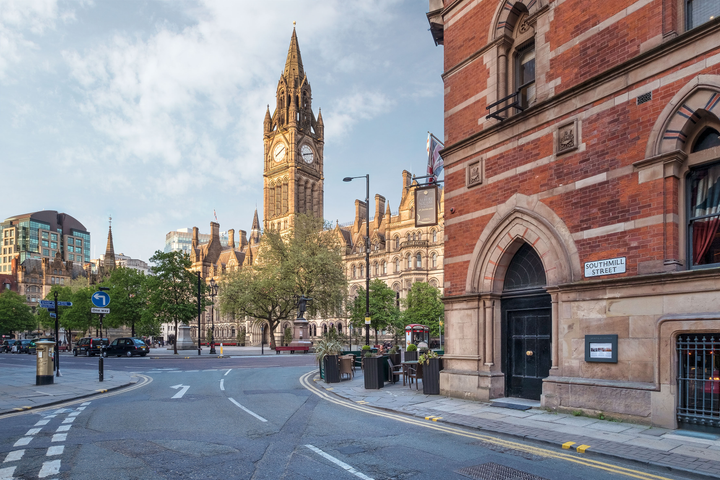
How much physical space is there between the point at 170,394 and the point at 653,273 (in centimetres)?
1332

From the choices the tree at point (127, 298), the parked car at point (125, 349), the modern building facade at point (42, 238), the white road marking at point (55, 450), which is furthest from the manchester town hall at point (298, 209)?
the white road marking at point (55, 450)

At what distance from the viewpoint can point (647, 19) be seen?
10.1 meters

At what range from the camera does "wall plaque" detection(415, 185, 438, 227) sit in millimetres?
16250

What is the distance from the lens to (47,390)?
1587cm

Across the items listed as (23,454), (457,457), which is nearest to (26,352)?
(23,454)

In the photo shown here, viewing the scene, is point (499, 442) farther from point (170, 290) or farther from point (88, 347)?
point (88, 347)

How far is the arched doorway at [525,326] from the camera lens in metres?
12.1

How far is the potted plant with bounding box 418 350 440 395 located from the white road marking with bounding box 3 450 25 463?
9.74 m

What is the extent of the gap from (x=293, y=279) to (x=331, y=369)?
26920 mm

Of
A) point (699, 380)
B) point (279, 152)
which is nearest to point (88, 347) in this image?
point (699, 380)

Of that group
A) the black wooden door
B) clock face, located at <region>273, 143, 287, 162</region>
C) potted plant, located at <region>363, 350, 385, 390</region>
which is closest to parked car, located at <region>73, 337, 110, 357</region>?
potted plant, located at <region>363, 350, 385, 390</region>

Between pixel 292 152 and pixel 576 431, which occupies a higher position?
pixel 292 152

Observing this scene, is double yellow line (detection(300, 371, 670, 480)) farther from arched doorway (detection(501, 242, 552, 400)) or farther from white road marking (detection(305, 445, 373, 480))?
arched doorway (detection(501, 242, 552, 400))

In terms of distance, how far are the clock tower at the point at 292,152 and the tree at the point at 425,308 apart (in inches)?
1484
